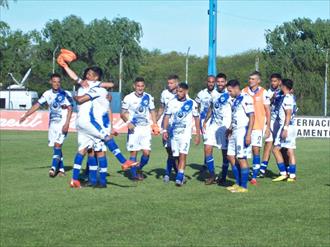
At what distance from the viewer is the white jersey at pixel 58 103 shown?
54.5ft

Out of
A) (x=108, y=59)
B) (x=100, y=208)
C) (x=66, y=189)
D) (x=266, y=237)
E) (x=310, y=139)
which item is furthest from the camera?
(x=108, y=59)

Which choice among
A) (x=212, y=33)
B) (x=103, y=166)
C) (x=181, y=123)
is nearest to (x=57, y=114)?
(x=103, y=166)

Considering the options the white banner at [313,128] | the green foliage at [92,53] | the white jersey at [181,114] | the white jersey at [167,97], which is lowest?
the white banner at [313,128]

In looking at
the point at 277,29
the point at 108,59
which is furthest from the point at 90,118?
the point at 108,59

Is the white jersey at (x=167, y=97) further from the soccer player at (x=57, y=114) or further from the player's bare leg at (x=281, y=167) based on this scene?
the player's bare leg at (x=281, y=167)

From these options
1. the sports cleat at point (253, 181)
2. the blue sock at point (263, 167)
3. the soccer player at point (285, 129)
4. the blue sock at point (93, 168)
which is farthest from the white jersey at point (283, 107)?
the blue sock at point (93, 168)

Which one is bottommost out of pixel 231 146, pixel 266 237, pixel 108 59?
pixel 266 237

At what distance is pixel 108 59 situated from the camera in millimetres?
89188

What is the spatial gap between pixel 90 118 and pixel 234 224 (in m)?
3.76

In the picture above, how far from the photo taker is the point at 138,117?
52.2 feet

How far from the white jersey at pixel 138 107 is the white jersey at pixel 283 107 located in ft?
8.65

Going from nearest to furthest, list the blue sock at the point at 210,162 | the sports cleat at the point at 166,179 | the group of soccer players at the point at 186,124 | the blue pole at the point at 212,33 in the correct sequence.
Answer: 1. the group of soccer players at the point at 186,124
2. the blue sock at the point at 210,162
3. the sports cleat at the point at 166,179
4. the blue pole at the point at 212,33

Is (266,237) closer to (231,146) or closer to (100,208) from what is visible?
(100,208)

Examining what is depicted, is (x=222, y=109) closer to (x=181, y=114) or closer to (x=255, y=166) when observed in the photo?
(x=181, y=114)
